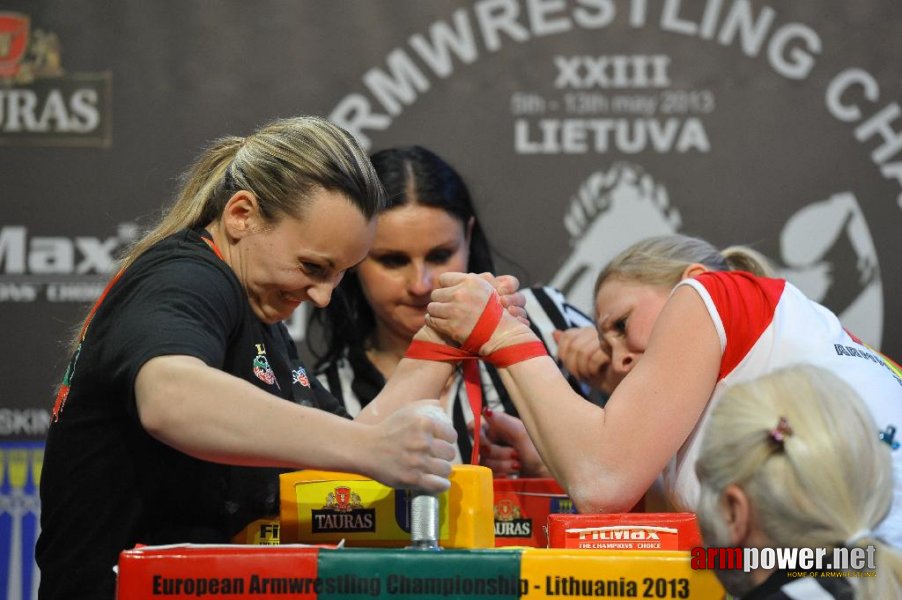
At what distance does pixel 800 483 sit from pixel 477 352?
740 mm

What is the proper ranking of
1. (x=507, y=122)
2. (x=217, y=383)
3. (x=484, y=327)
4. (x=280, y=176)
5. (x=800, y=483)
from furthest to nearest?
1. (x=507, y=122)
2. (x=484, y=327)
3. (x=280, y=176)
4. (x=217, y=383)
5. (x=800, y=483)

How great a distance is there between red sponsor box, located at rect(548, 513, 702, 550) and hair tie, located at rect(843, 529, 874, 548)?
0.25m

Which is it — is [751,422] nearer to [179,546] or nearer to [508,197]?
[179,546]

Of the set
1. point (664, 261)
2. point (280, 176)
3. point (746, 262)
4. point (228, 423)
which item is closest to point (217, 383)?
point (228, 423)

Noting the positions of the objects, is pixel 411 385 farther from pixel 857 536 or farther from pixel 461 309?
pixel 857 536

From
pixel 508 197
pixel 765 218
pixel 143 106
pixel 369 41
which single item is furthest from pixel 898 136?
pixel 143 106

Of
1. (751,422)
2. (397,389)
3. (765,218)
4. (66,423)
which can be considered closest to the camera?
(751,422)

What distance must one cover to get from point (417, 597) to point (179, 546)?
9.9 inches

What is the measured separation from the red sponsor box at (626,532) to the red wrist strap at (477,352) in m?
0.38

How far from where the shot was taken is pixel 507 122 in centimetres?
274

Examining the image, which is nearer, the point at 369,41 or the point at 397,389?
the point at 397,389

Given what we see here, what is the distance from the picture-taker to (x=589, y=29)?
108 inches

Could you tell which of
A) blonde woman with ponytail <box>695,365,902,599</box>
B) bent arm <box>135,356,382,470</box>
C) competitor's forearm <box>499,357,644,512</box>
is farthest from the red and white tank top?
bent arm <box>135,356,382,470</box>

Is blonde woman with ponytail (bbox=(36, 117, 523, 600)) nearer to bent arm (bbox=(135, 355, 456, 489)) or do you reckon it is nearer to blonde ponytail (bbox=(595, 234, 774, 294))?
bent arm (bbox=(135, 355, 456, 489))
